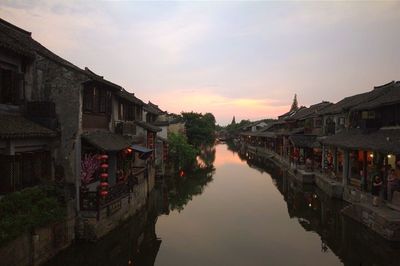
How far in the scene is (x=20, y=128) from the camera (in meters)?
13.4

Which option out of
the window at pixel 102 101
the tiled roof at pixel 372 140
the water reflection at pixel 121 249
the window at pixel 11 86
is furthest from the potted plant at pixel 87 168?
the tiled roof at pixel 372 140

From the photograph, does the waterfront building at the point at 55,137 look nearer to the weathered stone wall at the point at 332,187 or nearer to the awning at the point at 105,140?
the awning at the point at 105,140

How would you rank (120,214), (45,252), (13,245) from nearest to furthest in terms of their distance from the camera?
(13,245), (45,252), (120,214)

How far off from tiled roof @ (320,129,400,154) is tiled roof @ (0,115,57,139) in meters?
17.4

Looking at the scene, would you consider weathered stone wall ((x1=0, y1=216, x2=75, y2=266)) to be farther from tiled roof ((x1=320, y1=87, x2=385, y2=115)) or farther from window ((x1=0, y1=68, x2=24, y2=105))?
tiled roof ((x1=320, y1=87, x2=385, y2=115))

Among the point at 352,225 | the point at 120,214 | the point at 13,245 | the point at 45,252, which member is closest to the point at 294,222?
the point at 352,225

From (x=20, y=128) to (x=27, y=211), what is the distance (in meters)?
3.41

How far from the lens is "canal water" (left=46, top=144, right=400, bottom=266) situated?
1497cm

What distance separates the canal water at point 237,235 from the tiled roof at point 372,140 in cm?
461

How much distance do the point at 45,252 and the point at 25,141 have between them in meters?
4.61

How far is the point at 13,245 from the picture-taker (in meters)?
11.0

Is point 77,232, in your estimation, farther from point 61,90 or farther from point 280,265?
point 280,265

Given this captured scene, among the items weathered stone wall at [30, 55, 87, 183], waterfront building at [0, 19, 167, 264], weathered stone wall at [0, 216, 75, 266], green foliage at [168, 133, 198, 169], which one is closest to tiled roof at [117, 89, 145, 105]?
waterfront building at [0, 19, 167, 264]

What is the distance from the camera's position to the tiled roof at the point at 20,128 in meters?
12.3
